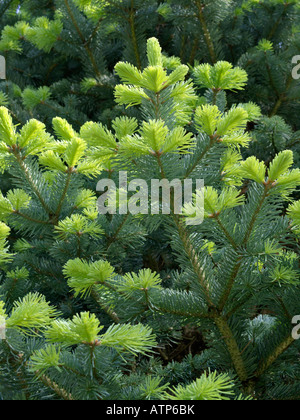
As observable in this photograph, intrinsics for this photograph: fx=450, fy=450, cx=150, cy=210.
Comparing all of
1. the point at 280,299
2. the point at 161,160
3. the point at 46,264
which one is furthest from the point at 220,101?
the point at 46,264

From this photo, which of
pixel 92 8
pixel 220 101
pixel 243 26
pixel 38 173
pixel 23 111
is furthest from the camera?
pixel 243 26

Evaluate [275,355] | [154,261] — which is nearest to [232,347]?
[275,355]

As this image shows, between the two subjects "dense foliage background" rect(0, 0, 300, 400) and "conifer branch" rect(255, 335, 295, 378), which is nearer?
"dense foliage background" rect(0, 0, 300, 400)

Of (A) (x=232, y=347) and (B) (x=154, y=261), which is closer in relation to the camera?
(A) (x=232, y=347)

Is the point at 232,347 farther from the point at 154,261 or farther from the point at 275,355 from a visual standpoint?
the point at 154,261

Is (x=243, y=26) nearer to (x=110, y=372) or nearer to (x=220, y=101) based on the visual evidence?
(x=220, y=101)

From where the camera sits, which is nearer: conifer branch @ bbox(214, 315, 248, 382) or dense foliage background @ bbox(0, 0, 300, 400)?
dense foliage background @ bbox(0, 0, 300, 400)

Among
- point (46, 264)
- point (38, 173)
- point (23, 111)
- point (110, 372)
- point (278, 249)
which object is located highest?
point (23, 111)

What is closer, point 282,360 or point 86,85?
point 282,360

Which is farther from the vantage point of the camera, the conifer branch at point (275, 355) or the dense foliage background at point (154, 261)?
the conifer branch at point (275, 355)

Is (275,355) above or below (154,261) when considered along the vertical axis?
below

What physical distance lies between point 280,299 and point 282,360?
16cm

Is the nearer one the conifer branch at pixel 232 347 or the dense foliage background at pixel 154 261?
the dense foliage background at pixel 154 261

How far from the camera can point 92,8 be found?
86.3 inches
